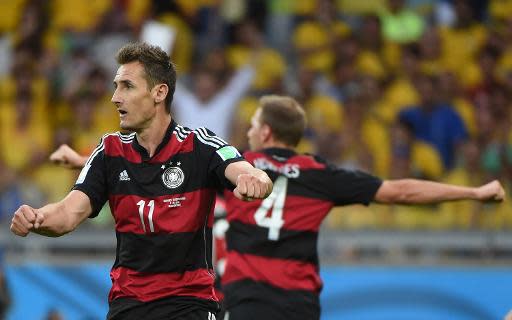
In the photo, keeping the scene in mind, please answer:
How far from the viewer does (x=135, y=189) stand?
5.21 meters

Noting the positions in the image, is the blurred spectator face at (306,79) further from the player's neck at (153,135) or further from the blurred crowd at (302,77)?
the player's neck at (153,135)

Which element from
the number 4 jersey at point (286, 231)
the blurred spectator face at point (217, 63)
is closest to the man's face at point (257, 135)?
the number 4 jersey at point (286, 231)

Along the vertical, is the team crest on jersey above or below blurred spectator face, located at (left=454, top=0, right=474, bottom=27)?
below

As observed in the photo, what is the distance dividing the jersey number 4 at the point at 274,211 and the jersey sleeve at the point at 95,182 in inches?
64.6

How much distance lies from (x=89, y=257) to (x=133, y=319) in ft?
16.5

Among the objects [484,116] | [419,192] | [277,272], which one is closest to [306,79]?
[484,116]

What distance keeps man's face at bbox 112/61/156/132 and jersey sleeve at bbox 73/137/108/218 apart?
9.3 inches

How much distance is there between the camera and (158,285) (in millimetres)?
5125

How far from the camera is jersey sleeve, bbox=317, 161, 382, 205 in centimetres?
680

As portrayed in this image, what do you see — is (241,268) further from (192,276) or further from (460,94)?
(460,94)

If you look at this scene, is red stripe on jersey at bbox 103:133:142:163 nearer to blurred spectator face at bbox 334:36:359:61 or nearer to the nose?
the nose

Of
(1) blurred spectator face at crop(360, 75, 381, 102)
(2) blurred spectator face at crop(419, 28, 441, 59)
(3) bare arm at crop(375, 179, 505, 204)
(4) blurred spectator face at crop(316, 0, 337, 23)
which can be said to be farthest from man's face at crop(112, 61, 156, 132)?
(4) blurred spectator face at crop(316, 0, 337, 23)

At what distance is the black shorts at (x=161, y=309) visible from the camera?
511 cm

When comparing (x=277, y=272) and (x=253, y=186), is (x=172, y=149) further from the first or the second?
(x=277, y=272)
